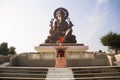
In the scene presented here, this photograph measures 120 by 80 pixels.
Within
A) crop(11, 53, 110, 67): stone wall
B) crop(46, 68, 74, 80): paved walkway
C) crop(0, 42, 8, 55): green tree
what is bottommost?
crop(46, 68, 74, 80): paved walkway

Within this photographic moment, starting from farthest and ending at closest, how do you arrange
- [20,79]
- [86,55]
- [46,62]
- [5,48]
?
1. [5,48]
2. [86,55]
3. [46,62]
4. [20,79]

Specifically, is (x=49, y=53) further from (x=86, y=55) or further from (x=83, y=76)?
(x=83, y=76)

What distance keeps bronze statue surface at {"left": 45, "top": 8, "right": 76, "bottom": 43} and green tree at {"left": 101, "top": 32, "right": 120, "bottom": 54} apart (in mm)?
12953

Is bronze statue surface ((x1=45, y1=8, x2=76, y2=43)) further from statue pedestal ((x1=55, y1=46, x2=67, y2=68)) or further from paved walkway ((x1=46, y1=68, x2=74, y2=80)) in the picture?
paved walkway ((x1=46, y1=68, x2=74, y2=80))

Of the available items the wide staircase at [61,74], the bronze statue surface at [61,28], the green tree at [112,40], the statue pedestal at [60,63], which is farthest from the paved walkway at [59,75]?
the green tree at [112,40]

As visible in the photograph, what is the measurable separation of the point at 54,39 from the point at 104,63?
8.53m

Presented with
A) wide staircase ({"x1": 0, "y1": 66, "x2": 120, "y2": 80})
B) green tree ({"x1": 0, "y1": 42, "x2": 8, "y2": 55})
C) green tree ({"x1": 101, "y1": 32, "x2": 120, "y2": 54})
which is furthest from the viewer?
green tree ({"x1": 0, "y1": 42, "x2": 8, "y2": 55})

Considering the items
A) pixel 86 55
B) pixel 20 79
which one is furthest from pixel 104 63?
pixel 20 79

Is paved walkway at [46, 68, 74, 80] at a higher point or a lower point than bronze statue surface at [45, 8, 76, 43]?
lower

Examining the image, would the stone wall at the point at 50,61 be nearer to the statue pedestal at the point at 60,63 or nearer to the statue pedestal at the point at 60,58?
the statue pedestal at the point at 60,58

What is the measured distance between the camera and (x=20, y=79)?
1134 cm

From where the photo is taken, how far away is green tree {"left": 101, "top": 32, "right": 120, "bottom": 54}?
3610 centimetres

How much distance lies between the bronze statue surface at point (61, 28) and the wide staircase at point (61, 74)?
38.0ft

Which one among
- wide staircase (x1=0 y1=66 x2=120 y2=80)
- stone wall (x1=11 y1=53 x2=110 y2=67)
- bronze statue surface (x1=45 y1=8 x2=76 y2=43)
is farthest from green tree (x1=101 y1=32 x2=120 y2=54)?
wide staircase (x1=0 y1=66 x2=120 y2=80)
